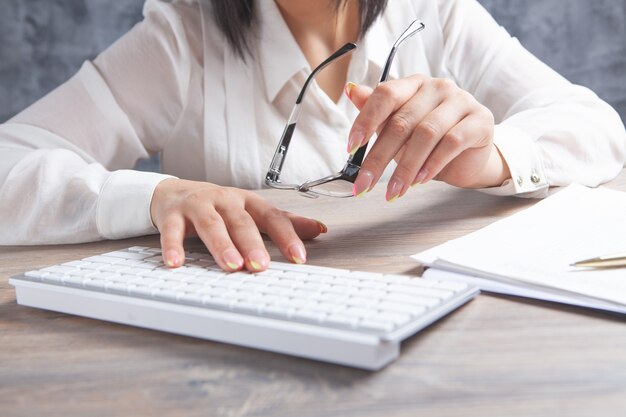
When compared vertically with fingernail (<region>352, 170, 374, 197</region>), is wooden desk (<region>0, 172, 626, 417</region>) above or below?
below

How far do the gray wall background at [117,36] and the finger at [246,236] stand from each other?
1.25 m

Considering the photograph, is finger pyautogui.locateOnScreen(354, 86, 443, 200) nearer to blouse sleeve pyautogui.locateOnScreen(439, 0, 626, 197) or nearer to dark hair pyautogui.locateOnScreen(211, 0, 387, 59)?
blouse sleeve pyautogui.locateOnScreen(439, 0, 626, 197)

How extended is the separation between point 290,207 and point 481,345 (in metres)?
0.50

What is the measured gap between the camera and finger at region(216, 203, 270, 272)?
55 centimetres

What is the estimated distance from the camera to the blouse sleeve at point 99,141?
0.77 m

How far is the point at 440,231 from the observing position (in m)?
0.73

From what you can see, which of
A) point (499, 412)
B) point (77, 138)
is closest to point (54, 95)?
point (77, 138)

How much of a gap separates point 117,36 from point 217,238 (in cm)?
133

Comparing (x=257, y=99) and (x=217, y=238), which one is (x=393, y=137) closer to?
(x=217, y=238)

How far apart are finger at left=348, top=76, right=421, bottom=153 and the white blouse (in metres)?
0.32

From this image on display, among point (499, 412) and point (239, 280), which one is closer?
point (499, 412)

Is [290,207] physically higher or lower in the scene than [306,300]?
lower

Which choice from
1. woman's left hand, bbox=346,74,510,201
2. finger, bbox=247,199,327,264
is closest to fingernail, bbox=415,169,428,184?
woman's left hand, bbox=346,74,510,201

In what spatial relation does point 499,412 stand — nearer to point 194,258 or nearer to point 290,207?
point 194,258
